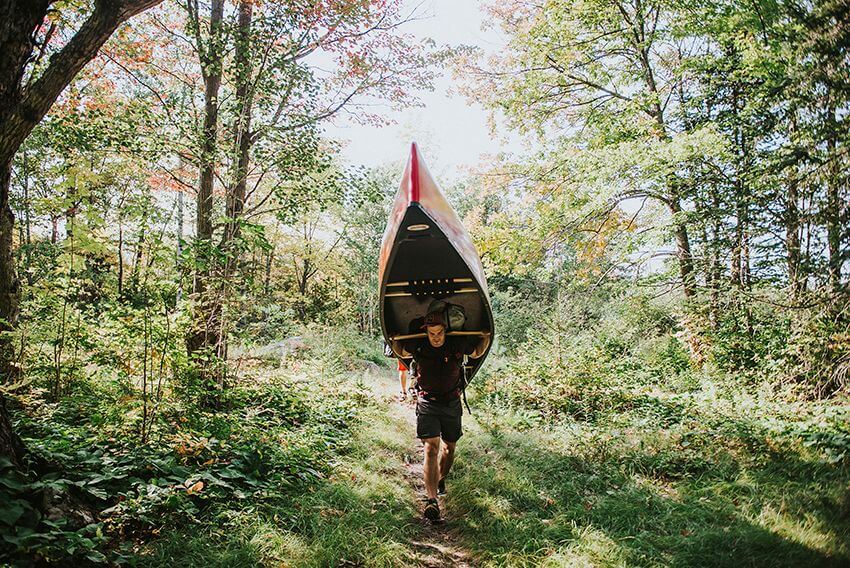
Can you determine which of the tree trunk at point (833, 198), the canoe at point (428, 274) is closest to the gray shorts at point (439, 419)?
the canoe at point (428, 274)

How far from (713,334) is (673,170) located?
255cm

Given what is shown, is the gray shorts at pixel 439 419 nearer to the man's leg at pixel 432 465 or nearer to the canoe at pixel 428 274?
the man's leg at pixel 432 465

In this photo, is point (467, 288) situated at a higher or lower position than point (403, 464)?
higher

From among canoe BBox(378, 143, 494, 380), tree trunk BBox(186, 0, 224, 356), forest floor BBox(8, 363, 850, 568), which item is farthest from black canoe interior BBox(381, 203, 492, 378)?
tree trunk BBox(186, 0, 224, 356)

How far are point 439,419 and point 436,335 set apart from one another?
0.70 metres

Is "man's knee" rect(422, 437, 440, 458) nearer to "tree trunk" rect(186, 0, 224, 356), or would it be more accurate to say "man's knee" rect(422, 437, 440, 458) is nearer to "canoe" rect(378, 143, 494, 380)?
"canoe" rect(378, 143, 494, 380)

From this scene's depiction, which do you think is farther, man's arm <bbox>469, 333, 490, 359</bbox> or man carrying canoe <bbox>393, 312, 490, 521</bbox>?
man's arm <bbox>469, 333, 490, 359</bbox>

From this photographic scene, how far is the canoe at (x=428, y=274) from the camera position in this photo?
13.1 feet

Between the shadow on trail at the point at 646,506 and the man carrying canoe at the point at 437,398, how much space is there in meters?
0.37

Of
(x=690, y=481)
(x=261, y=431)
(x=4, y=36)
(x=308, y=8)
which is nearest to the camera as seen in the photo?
(x=4, y=36)

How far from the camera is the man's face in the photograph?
3408 millimetres

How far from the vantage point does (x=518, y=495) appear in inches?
131

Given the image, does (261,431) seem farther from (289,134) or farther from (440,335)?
(289,134)

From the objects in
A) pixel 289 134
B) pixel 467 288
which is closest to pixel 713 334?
pixel 467 288
